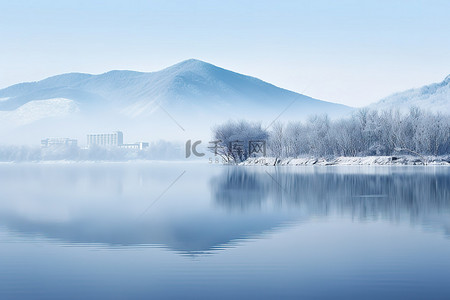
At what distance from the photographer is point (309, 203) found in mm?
17391

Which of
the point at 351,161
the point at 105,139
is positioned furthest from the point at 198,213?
the point at 105,139

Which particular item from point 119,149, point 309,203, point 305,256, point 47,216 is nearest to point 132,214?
point 47,216

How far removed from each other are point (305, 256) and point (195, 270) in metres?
2.08

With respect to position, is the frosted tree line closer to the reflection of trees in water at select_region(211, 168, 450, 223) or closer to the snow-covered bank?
the snow-covered bank

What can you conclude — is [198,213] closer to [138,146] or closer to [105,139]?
[138,146]

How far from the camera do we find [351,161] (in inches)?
2625

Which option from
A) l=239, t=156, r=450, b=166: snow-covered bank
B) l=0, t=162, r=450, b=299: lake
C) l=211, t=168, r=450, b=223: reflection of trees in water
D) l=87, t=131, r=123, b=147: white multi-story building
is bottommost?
l=0, t=162, r=450, b=299: lake

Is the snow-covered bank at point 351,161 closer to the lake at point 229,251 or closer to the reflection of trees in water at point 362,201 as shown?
the reflection of trees in water at point 362,201

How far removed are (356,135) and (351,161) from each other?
3827 mm

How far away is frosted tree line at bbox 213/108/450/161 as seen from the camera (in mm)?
63500

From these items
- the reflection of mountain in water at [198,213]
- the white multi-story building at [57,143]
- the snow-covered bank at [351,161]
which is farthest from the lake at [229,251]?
the white multi-story building at [57,143]

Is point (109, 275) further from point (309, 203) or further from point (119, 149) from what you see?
point (119, 149)

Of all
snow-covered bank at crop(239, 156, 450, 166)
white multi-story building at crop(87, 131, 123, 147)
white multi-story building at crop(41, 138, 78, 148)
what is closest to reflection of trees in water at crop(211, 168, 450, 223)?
snow-covered bank at crop(239, 156, 450, 166)

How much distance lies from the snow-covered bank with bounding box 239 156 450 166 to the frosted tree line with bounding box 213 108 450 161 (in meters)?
1.53
